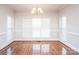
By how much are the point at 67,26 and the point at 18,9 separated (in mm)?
2286

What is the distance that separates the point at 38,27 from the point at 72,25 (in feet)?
4.55

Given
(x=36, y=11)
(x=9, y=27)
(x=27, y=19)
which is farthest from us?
(x=9, y=27)

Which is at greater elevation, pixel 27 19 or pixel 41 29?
pixel 27 19

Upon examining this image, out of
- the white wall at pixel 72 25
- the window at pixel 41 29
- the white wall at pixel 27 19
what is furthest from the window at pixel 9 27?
the white wall at pixel 72 25

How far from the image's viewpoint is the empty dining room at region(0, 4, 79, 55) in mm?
5015

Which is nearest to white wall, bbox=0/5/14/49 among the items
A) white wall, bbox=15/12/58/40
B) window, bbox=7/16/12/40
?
window, bbox=7/16/12/40

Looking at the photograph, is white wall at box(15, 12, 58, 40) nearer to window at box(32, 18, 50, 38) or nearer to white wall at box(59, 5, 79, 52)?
Answer: window at box(32, 18, 50, 38)

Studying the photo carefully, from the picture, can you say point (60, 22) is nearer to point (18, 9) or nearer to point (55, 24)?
point (55, 24)

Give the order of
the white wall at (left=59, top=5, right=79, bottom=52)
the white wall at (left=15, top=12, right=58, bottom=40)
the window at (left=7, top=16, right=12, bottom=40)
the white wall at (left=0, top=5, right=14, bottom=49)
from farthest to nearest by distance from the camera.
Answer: the window at (left=7, top=16, right=12, bottom=40)
the white wall at (left=15, top=12, right=58, bottom=40)
the white wall at (left=0, top=5, right=14, bottom=49)
the white wall at (left=59, top=5, right=79, bottom=52)

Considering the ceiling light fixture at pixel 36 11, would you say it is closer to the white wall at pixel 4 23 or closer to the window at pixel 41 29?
the window at pixel 41 29

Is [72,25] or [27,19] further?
[27,19]

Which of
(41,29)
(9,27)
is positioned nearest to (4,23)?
(9,27)

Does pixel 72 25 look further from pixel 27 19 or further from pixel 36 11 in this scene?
pixel 27 19

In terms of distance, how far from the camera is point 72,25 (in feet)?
16.8
